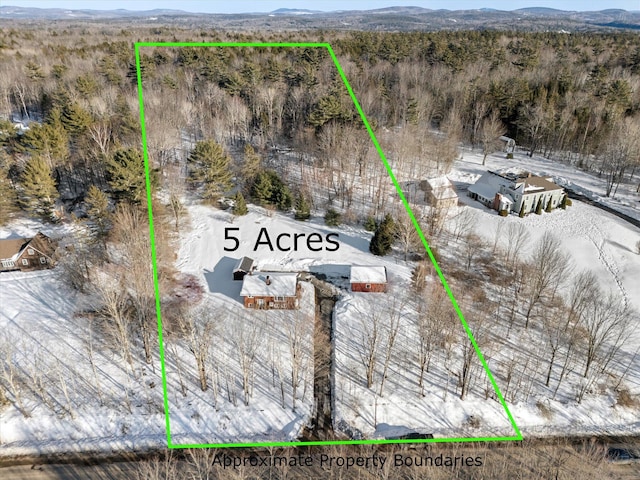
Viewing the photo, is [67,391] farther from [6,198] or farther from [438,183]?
[438,183]

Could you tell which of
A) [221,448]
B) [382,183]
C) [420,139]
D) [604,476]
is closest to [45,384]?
[221,448]

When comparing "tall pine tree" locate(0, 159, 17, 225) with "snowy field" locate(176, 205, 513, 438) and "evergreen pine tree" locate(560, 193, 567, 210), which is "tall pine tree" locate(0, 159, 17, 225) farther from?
"evergreen pine tree" locate(560, 193, 567, 210)

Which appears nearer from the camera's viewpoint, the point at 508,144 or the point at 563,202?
the point at 563,202

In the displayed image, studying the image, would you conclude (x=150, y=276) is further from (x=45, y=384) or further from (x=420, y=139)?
(x=420, y=139)

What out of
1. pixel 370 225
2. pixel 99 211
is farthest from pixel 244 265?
pixel 99 211

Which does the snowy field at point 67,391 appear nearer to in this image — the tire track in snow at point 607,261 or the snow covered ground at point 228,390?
the snow covered ground at point 228,390

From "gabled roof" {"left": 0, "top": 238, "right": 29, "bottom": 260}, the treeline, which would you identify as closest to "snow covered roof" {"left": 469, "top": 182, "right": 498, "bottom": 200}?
the treeline
